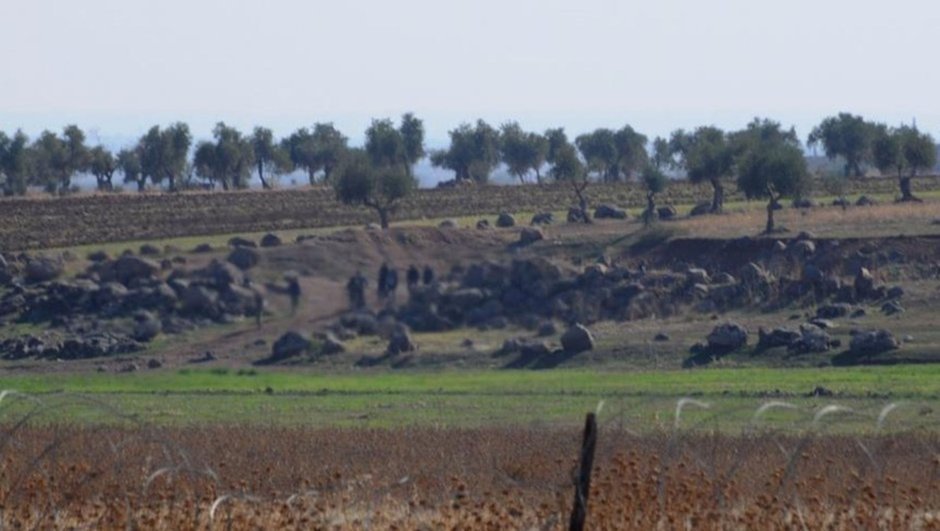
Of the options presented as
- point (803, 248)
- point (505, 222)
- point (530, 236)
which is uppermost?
point (505, 222)

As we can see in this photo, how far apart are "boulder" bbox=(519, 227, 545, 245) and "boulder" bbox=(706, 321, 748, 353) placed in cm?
2042

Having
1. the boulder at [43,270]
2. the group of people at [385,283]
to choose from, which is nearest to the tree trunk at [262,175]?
the boulder at [43,270]

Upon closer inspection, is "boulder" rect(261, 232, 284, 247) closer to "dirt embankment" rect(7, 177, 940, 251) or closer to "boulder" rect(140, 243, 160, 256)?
"boulder" rect(140, 243, 160, 256)

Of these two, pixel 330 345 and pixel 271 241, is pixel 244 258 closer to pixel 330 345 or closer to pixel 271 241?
pixel 271 241

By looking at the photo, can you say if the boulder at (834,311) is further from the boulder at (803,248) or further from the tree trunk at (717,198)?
the tree trunk at (717,198)

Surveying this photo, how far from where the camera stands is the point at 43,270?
7100cm

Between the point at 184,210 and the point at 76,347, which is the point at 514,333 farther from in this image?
the point at 184,210

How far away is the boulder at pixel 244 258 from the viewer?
63625mm

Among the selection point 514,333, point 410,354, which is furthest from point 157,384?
point 514,333

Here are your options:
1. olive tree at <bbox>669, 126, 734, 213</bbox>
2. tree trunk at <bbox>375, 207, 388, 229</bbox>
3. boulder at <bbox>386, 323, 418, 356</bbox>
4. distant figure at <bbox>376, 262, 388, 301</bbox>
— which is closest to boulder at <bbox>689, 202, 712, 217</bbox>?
olive tree at <bbox>669, 126, 734, 213</bbox>

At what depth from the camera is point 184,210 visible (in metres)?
97.9

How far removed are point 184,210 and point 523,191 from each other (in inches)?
996

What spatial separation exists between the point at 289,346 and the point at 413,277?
729cm

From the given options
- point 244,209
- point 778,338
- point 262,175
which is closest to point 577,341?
point 778,338
